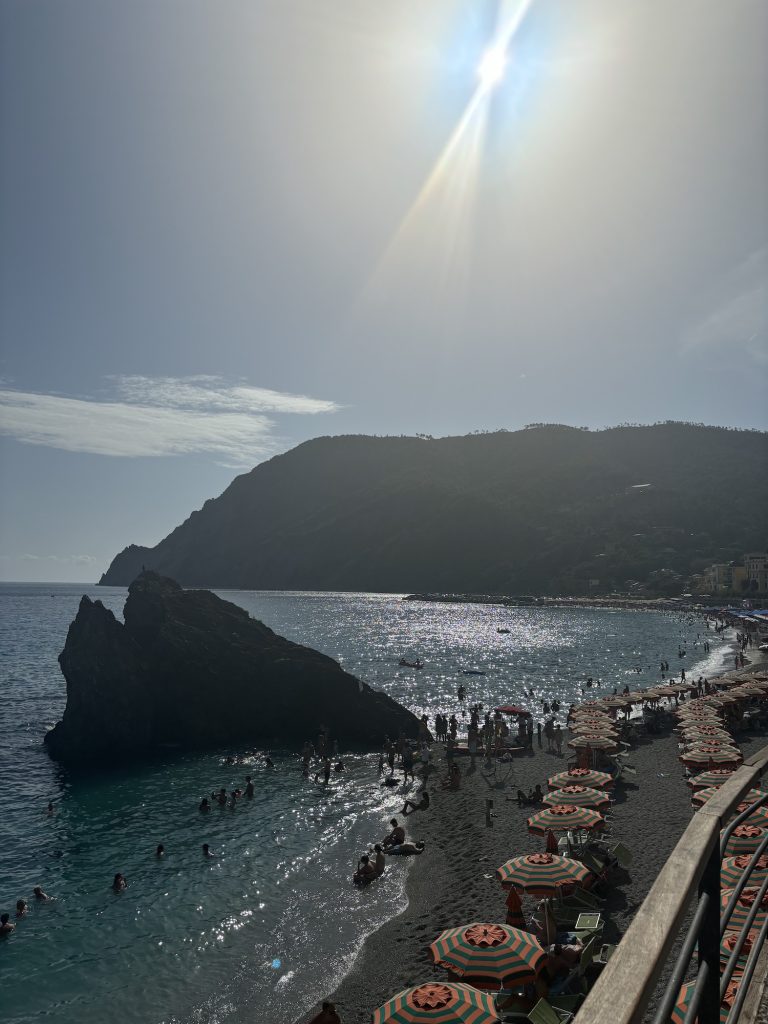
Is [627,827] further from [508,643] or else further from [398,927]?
[508,643]

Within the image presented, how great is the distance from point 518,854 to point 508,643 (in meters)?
76.3

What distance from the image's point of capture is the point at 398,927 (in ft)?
59.7

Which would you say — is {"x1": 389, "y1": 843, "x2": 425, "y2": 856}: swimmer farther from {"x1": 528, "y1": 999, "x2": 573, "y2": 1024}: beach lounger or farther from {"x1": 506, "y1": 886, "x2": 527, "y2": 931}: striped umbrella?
{"x1": 528, "y1": 999, "x2": 573, "y2": 1024}: beach lounger

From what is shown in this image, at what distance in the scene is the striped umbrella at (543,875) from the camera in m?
15.2

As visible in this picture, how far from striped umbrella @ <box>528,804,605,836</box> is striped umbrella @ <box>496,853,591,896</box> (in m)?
2.51

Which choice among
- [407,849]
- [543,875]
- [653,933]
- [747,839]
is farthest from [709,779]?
[653,933]

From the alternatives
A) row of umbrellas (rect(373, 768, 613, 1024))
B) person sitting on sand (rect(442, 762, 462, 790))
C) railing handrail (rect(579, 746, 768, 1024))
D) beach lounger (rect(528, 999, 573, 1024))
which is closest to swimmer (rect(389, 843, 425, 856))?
person sitting on sand (rect(442, 762, 462, 790))

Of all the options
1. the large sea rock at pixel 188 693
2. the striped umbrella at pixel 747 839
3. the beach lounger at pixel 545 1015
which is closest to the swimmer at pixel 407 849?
the beach lounger at pixel 545 1015

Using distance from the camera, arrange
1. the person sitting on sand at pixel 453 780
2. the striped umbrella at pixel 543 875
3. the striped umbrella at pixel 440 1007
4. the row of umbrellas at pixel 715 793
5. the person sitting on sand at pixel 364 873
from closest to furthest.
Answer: the row of umbrellas at pixel 715 793 < the striped umbrella at pixel 440 1007 < the striped umbrella at pixel 543 875 < the person sitting on sand at pixel 364 873 < the person sitting on sand at pixel 453 780

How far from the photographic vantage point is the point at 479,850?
2294 centimetres

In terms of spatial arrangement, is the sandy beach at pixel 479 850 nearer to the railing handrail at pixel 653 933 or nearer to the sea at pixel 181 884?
the sea at pixel 181 884

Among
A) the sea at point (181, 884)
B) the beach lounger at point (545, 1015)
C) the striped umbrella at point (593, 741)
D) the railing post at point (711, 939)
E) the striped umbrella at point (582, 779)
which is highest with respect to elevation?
the railing post at point (711, 939)

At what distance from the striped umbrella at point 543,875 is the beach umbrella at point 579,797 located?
15.9ft

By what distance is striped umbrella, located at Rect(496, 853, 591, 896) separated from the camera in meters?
15.2
